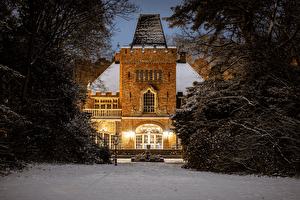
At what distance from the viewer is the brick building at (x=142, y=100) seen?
2745 centimetres

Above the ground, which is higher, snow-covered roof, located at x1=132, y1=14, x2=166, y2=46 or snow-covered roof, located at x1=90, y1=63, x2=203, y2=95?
snow-covered roof, located at x1=132, y1=14, x2=166, y2=46

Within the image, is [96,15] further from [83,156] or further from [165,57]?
[165,57]

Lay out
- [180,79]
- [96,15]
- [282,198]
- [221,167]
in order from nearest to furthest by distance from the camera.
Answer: [282,198] < [221,167] < [96,15] < [180,79]

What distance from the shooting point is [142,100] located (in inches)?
1101

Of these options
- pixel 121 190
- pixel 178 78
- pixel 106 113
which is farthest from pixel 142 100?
pixel 121 190

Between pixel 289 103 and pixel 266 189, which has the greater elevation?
pixel 289 103

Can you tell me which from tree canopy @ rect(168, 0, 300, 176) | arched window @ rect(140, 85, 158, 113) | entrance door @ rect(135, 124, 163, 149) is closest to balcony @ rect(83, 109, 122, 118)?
arched window @ rect(140, 85, 158, 113)

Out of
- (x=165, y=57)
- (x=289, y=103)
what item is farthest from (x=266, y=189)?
(x=165, y=57)

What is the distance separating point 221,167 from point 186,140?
13.1ft

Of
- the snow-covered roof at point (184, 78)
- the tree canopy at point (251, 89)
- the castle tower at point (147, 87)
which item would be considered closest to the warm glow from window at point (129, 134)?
the castle tower at point (147, 87)

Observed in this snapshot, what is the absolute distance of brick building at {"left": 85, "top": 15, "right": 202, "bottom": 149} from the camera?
1081 inches

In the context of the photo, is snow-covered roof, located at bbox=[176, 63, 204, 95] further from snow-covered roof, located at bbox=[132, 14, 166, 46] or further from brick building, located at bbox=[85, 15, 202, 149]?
snow-covered roof, located at bbox=[132, 14, 166, 46]

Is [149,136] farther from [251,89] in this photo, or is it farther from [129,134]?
[251,89]

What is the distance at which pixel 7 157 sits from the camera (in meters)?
7.75
